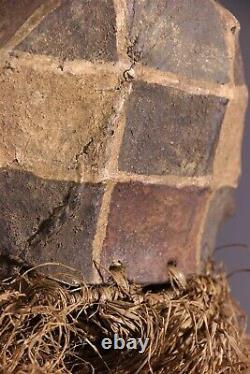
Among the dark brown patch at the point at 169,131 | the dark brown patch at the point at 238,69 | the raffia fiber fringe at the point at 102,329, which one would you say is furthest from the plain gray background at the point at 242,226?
the raffia fiber fringe at the point at 102,329

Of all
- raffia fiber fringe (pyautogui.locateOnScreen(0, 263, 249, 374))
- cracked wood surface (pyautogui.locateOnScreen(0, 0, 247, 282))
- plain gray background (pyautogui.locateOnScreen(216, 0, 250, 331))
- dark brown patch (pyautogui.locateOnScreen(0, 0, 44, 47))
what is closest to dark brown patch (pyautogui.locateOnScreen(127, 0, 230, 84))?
cracked wood surface (pyautogui.locateOnScreen(0, 0, 247, 282))

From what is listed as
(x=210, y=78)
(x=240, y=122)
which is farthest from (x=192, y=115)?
(x=240, y=122)

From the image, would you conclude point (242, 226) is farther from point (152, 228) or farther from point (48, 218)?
point (48, 218)

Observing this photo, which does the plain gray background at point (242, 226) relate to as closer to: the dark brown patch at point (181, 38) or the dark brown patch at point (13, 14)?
the dark brown patch at point (181, 38)

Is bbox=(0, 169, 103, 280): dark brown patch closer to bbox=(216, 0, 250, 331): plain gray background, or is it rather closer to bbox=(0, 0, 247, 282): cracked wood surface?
bbox=(0, 0, 247, 282): cracked wood surface

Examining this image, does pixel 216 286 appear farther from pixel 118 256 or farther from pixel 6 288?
pixel 6 288
